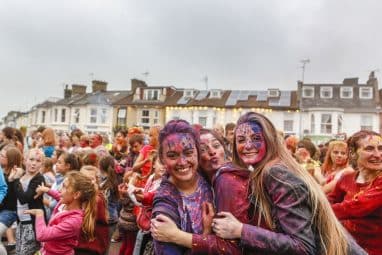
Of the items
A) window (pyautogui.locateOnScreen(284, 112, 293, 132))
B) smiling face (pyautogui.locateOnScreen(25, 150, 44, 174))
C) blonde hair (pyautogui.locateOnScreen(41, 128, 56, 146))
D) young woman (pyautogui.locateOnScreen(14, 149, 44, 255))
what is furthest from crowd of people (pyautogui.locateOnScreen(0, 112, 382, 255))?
window (pyautogui.locateOnScreen(284, 112, 293, 132))

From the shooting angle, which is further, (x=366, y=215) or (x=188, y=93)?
(x=188, y=93)

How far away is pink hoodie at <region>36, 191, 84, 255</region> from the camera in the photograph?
3561 mm

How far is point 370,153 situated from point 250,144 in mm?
1296

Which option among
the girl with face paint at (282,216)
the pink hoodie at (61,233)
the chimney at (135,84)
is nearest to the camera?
the girl with face paint at (282,216)

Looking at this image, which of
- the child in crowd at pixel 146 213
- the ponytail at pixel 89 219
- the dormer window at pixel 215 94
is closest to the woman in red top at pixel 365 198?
the child in crowd at pixel 146 213

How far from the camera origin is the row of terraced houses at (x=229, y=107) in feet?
104

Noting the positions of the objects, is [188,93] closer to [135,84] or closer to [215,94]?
[215,94]

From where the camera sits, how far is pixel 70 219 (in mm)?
3670

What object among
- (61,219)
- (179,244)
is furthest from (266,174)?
(61,219)

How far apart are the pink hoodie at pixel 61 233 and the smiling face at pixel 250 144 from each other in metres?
2.24

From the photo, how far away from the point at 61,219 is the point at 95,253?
53 centimetres

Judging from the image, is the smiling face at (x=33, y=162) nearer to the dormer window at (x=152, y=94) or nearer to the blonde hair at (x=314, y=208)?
the blonde hair at (x=314, y=208)

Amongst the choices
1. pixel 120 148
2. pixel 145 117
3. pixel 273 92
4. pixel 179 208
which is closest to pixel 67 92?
pixel 145 117

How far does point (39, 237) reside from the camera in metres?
3.55
